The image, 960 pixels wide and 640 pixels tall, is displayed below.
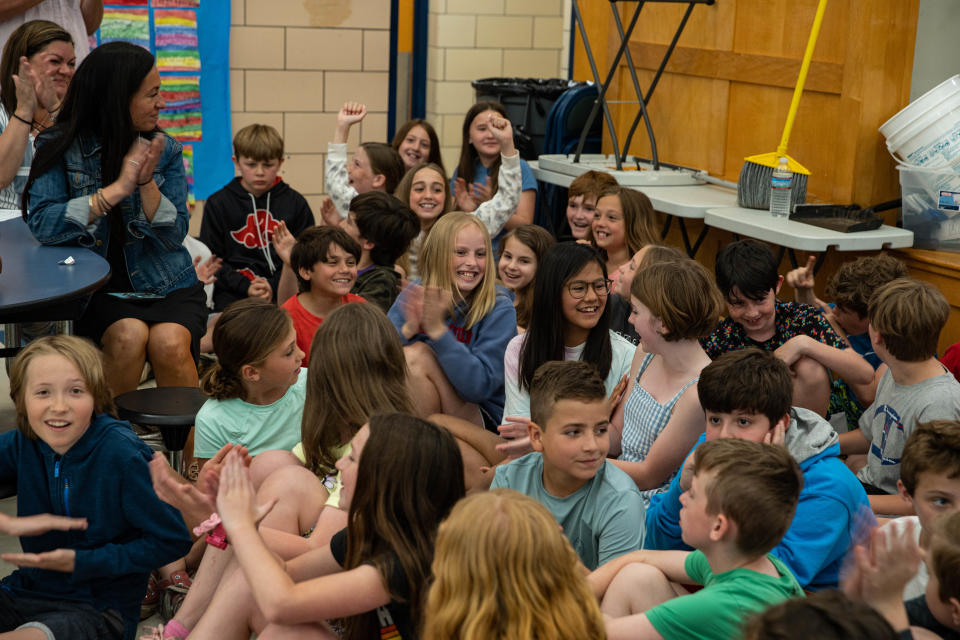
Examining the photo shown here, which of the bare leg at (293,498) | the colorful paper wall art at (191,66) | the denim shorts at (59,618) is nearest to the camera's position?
the denim shorts at (59,618)

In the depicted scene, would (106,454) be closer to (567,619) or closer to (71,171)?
(567,619)

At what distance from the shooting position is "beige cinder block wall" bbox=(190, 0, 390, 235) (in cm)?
645

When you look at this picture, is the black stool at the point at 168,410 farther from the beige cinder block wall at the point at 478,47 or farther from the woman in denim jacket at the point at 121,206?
the beige cinder block wall at the point at 478,47

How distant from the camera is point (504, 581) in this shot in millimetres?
1598

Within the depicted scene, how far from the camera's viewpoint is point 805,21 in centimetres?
442

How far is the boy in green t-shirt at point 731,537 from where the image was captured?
1755 millimetres

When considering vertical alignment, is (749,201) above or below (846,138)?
below

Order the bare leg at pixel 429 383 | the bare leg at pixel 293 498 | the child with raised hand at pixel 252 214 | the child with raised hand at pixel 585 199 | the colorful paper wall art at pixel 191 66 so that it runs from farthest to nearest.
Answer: the colorful paper wall art at pixel 191 66, the child with raised hand at pixel 252 214, the child with raised hand at pixel 585 199, the bare leg at pixel 429 383, the bare leg at pixel 293 498

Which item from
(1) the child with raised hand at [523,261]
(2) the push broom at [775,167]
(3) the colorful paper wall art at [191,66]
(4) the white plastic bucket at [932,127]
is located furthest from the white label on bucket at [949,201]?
(3) the colorful paper wall art at [191,66]

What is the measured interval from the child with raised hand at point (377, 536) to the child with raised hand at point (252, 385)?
2.49 ft

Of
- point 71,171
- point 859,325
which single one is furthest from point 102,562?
point 859,325

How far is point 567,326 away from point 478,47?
4.26 m

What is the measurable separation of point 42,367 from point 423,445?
0.93 m

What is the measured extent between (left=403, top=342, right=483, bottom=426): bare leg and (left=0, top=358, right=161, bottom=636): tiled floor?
0.95 m
